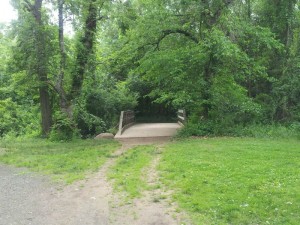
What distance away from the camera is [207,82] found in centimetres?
1358

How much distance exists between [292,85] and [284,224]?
42.0 ft

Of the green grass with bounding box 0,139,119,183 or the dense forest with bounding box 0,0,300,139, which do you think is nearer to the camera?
the green grass with bounding box 0,139,119,183

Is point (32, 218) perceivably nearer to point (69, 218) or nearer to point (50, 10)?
point (69, 218)

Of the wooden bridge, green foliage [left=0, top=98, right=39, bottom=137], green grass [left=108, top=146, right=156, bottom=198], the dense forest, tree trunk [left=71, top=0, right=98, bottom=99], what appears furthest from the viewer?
green foliage [left=0, top=98, right=39, bottom=137]

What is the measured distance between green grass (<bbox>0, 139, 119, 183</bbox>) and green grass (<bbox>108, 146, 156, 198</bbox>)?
599 millimetres

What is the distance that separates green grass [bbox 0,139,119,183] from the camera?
26.8ft

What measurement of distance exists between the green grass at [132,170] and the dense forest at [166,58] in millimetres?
3693

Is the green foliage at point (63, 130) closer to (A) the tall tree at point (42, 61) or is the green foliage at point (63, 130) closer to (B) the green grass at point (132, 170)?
(A) the tall tree at point (42, 61)

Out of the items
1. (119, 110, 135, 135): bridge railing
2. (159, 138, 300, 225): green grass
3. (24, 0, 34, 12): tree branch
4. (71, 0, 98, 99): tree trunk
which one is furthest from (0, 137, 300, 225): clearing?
(24, 0, 34, 12): tree branch

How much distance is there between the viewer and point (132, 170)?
25.8ft

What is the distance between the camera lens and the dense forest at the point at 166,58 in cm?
1284

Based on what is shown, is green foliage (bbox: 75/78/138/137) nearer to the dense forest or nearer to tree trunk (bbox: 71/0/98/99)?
the dense forest

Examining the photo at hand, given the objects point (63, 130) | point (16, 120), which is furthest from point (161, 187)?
point (16, 120)

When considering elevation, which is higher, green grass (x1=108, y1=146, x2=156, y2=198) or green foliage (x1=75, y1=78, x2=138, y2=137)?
green foliage (x1=75, y1=78, x2=138, y2=137)
